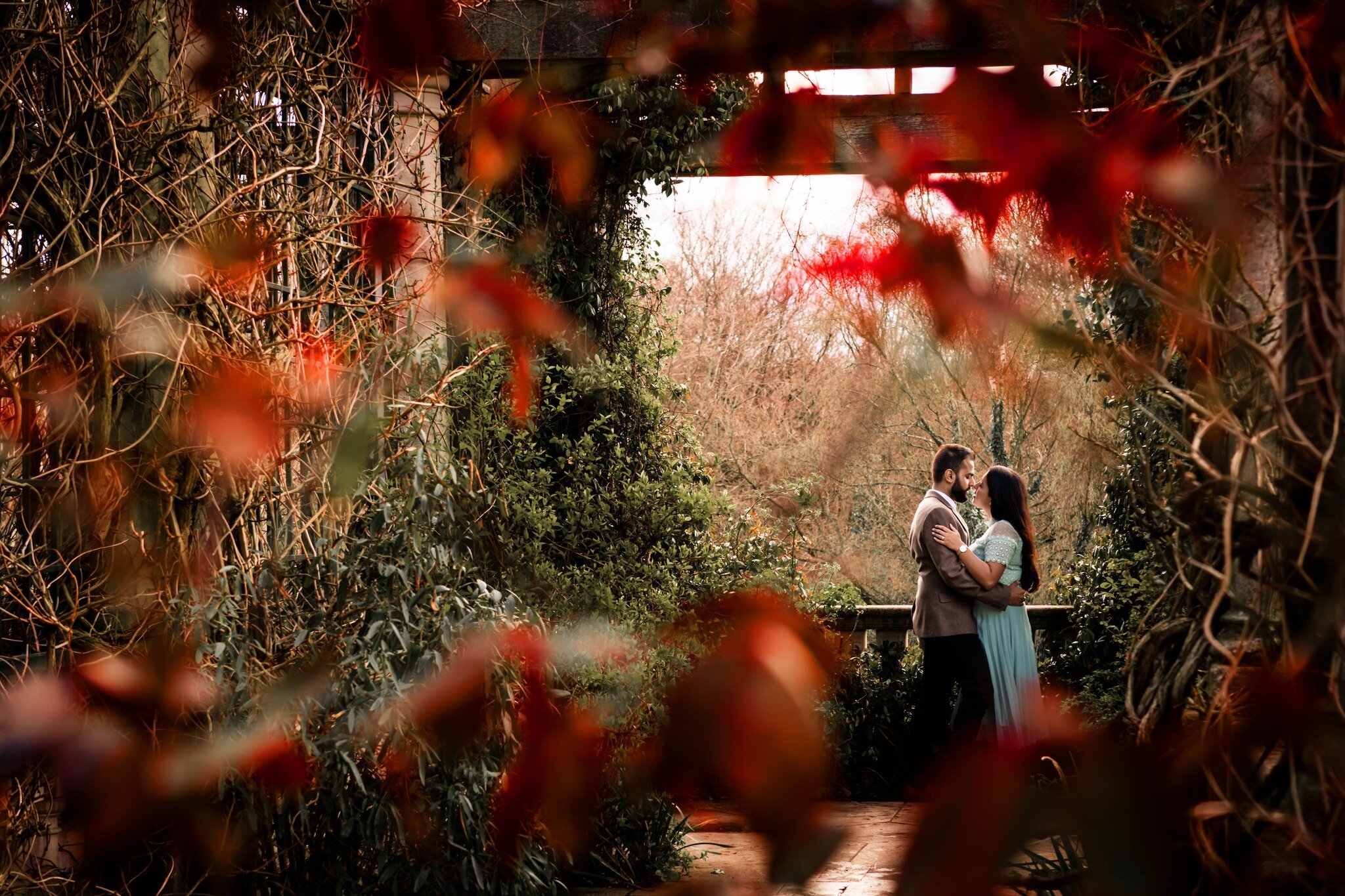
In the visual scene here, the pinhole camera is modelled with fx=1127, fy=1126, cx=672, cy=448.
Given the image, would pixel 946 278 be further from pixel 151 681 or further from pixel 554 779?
pixel 151 681

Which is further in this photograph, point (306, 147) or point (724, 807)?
point (724, 807)

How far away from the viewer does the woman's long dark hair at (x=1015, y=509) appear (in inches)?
170

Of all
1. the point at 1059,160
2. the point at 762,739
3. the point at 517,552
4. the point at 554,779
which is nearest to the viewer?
the point at 762,739

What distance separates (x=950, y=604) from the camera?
4348mm

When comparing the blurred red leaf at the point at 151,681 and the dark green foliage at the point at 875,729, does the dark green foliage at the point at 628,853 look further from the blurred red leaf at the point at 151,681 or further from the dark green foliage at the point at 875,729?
the dark green foliage at the point at 875,729

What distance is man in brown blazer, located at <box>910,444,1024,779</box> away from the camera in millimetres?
4305

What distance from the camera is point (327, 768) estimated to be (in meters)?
2.33

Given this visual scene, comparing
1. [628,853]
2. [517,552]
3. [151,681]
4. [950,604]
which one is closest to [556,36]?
[517,552]

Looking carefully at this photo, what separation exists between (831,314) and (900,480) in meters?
2.09

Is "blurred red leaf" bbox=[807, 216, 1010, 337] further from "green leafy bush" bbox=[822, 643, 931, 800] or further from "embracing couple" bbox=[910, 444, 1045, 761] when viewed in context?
"green leafy bush" bbox=[822, 643, 931, 800]

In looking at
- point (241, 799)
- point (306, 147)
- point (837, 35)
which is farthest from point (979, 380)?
point (837, 35)

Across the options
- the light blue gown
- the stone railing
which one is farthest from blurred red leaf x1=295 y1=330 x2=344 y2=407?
the stone railing

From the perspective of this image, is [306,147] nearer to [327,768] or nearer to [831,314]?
[327,768]

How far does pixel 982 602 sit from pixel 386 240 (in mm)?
2660
